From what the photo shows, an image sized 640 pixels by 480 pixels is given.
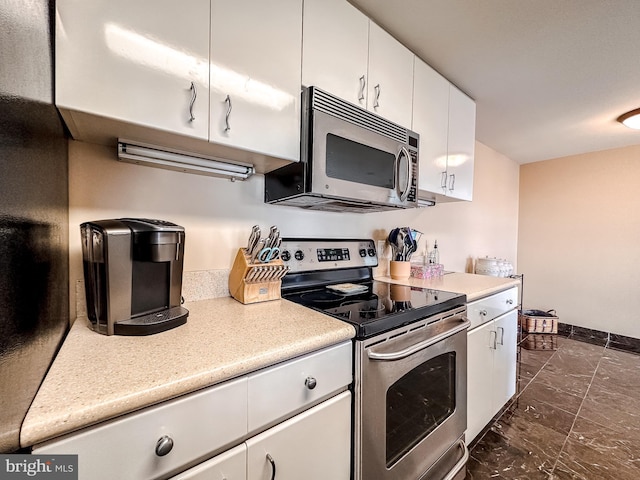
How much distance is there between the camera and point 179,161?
104 cm

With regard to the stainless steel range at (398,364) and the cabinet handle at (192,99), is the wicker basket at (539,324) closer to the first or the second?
the stainless steel range at (398,364)

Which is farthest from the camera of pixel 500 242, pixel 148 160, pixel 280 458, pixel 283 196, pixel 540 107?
pixel 500 242

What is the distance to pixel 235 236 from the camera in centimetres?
131

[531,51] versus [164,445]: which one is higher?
[531,51]

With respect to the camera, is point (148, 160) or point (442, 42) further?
point (442, 42)

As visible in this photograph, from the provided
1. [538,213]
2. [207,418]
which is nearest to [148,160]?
[207,418]

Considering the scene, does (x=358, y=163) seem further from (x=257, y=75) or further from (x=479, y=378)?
(x=479, y=378)

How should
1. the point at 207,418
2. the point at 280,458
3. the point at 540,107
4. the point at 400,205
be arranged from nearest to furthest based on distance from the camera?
the point at 207,418 < the point at 280,458 < the point at 400,205 < the point at 540,107

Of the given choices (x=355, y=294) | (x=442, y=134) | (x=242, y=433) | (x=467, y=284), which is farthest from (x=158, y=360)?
(x=442, y=134)

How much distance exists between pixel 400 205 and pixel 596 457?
1.81 metres

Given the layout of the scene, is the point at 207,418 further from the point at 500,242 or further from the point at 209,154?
the point at 500,242

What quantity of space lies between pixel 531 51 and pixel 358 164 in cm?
129

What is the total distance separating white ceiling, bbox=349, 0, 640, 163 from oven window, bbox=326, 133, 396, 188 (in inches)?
27.2

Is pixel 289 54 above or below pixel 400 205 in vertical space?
above
